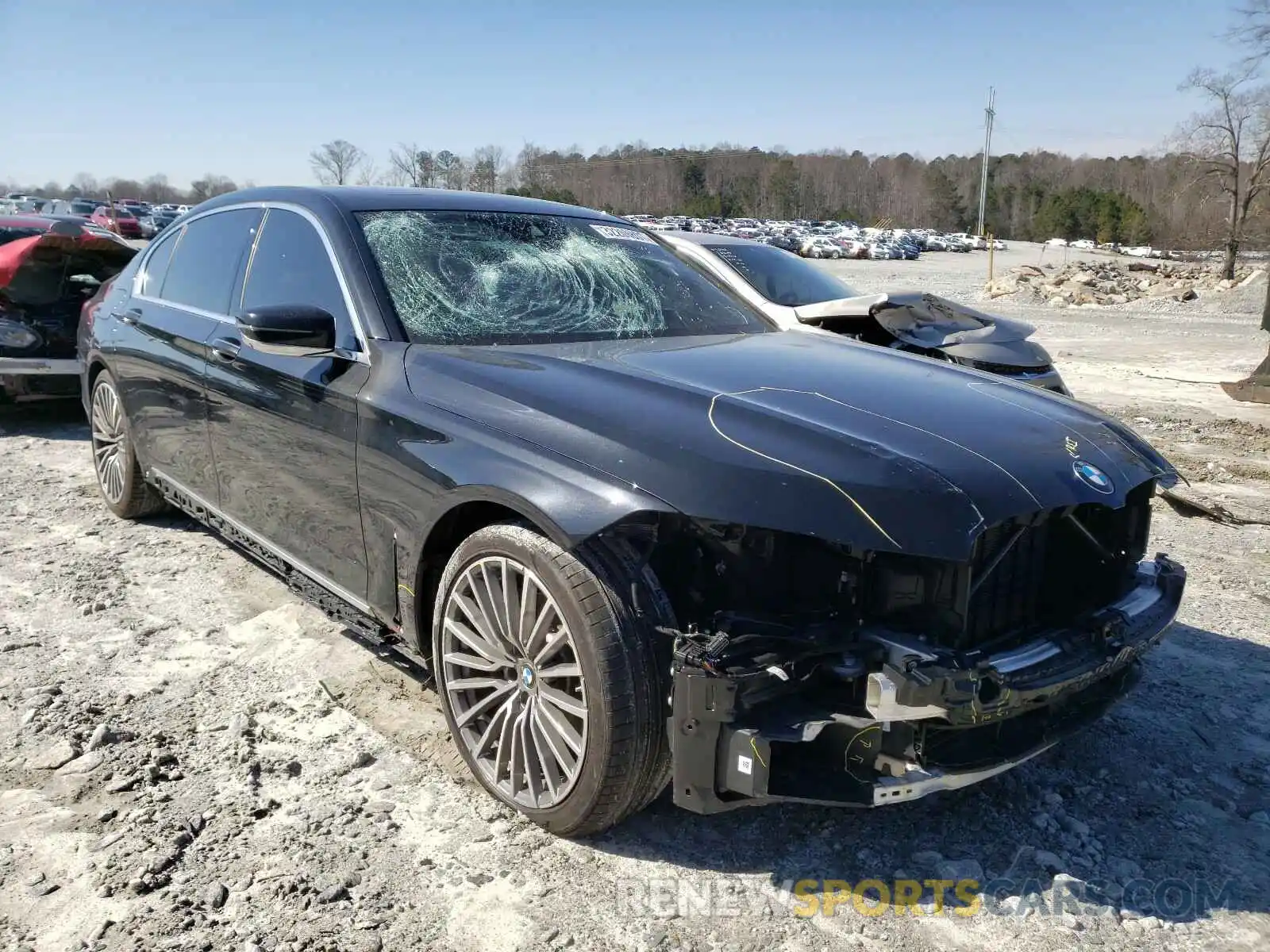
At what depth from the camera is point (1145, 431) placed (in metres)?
8.45

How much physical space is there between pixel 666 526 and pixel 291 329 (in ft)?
4.75

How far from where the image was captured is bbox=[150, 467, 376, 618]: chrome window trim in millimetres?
3318

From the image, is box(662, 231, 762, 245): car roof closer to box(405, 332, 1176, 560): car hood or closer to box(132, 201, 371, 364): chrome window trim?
box(132, 201, 371, 364): chrome window trim

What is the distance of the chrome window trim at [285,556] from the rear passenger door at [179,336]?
0.12 ft

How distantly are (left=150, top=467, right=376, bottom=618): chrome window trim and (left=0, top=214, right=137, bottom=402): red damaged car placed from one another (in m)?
3.55

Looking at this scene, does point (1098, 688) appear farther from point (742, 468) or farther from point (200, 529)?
point (200, 529)

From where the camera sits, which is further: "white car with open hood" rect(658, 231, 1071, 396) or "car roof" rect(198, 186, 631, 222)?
"white car with open hood" rect(658, 231, 1071, 396)

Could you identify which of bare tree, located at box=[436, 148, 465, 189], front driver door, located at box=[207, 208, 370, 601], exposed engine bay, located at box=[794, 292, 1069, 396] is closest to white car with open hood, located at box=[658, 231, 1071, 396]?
exposed engine bay, located at box=[794, 292, 1069, 396]

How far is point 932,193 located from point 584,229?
132 metres

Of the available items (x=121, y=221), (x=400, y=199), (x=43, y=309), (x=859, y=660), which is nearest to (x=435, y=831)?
Answer: (x=859, y=660)

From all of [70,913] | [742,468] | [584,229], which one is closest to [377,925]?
[70,913]

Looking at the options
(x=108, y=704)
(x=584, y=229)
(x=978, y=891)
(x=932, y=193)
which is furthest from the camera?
(x=932, y=193)

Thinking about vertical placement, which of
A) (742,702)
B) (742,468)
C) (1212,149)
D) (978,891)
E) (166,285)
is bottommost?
(978,891)

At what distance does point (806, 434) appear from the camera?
2508 millimetres
